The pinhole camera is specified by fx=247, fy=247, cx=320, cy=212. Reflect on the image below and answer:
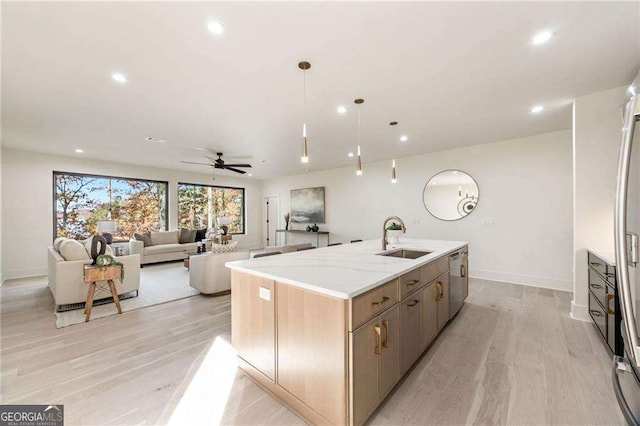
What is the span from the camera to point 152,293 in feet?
13.3

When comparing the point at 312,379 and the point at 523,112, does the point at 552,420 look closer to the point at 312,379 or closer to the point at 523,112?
the point at 312,379

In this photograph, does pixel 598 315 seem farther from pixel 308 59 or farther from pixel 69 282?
pixel 69 282

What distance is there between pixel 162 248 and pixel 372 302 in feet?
22.1

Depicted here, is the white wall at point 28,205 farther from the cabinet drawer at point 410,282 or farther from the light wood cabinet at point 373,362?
the cabinet drawer at point 410,282

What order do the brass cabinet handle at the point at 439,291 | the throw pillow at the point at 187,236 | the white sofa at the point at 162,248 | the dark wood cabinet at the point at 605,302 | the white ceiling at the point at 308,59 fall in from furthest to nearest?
the throw pillow at the point at 187,236 → the white sofa at the point at 162,248 → the brass cabinet handle at the point at 439,291 → the dark wood cabinet at the point at 605,302 → the white ceiling at the point at 308,59

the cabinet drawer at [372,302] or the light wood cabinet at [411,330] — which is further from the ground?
the cabinet drawer at [372,302]

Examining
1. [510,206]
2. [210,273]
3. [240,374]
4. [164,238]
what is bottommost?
[240,374]

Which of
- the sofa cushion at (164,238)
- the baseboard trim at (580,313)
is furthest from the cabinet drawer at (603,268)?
the sofa cushion at (164,238)

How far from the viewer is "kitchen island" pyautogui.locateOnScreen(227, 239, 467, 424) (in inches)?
53.8

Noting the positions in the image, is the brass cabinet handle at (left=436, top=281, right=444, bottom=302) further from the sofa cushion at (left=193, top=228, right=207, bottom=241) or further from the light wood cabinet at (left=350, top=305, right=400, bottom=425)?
the sofa cushion at (left=193, top=228, right=207, bottom=241)

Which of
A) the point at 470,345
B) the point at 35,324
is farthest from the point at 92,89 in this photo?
the point at 470,345

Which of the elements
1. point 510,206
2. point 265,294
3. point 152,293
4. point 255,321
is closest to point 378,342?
point 265,294

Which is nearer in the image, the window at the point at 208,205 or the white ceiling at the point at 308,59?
the white ceiling at the point at 308,59

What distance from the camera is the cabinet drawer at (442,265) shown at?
2465 mm
